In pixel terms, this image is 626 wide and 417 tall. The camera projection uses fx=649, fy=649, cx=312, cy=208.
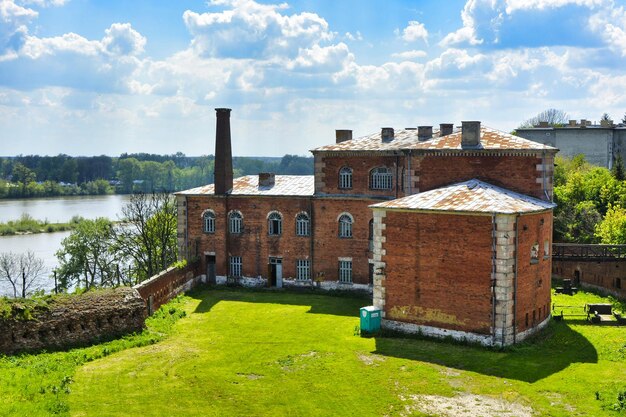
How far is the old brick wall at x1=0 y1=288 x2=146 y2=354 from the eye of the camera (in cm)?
2198

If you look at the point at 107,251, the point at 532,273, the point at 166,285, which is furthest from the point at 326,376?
the point at 107,251

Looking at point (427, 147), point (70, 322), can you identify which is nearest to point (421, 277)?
point (427, 147)

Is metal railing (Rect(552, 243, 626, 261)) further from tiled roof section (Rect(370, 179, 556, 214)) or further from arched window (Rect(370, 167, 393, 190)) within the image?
arched window (Rect(370, 167, 393, 190))

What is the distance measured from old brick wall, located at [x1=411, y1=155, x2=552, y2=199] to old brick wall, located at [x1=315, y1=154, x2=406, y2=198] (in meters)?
3.26

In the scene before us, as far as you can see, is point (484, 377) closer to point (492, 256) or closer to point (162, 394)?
point (492, 256)

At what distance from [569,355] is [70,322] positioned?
17.8 metres

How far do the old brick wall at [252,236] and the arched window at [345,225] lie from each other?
194 centimetres

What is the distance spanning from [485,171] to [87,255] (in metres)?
41.7

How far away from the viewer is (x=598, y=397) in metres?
18.5

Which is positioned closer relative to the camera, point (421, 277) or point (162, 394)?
point (162, 394)

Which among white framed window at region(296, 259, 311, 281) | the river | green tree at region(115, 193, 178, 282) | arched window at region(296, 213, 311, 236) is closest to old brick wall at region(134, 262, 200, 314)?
white framed window at region(296, 259, 311, 281)

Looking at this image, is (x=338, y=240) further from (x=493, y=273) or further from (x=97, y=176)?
(x=97, y=176)

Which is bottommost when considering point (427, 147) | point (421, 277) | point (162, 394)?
point (162, 394)

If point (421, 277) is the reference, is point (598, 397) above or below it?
below
